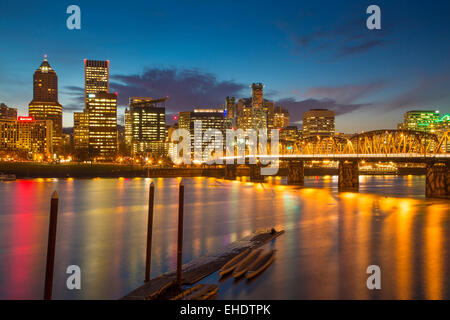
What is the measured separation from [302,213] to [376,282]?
3166 cm

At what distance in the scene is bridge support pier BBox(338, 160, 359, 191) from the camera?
9850 centimetres

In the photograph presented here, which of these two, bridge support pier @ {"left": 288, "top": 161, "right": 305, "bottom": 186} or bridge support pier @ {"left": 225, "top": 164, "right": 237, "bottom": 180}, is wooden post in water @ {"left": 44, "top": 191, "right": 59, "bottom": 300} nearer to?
bridge support pier @ {"left": 288, "top": 161, "right": 305, "bottom": 186}

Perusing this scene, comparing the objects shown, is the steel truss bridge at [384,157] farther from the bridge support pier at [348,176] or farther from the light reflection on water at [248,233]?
the light reflection on water at [248,233]

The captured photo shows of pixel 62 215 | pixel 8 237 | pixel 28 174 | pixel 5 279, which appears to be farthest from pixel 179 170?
pixel 5 279

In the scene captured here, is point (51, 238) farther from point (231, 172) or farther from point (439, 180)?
point (231, 172)

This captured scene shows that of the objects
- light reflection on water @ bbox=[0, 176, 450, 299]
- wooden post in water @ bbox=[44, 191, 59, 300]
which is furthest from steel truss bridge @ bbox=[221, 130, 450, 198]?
wooden post in water @ bbox=[44, 191, 59, 300]

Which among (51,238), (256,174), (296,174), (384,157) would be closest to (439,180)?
(384,157)

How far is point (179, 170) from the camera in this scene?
6319 inches

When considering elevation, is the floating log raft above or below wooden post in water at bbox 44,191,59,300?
below

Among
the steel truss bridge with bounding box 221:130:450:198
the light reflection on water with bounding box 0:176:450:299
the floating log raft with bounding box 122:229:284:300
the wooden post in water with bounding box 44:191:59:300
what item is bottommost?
the light reflection on water with bounding box 0:176:450:299

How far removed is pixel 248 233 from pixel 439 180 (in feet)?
180

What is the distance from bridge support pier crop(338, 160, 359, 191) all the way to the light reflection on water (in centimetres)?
4055

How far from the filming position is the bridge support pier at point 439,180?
73.8m
